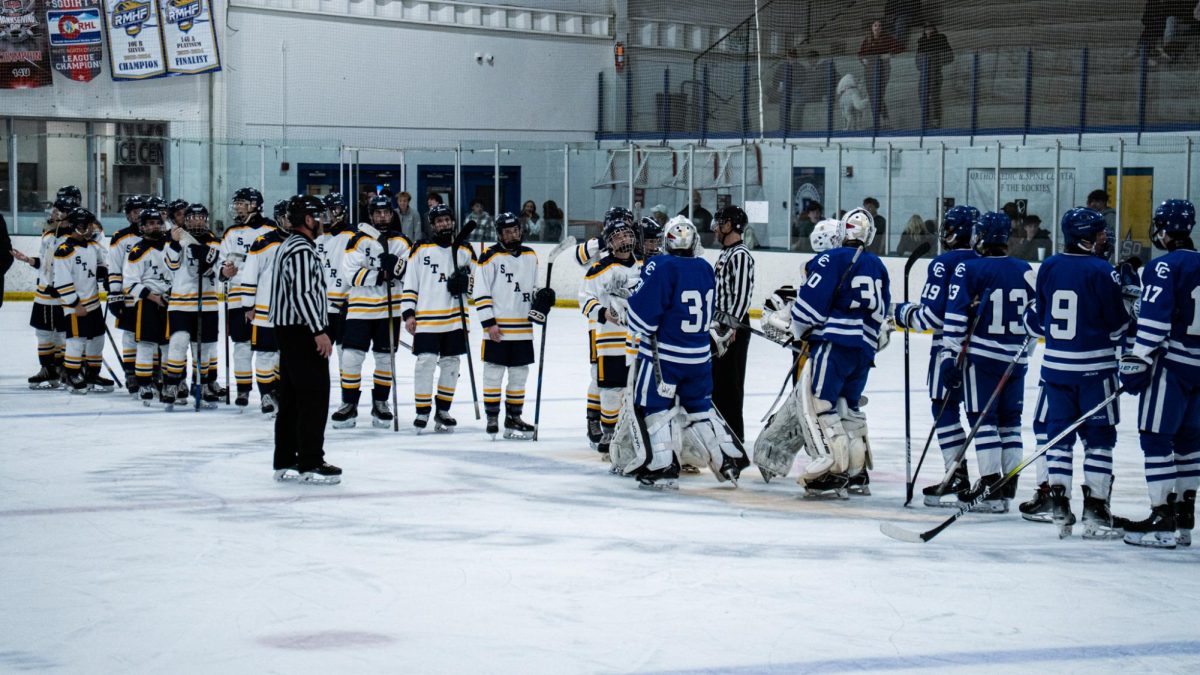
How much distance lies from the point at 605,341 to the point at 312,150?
40.9 feet

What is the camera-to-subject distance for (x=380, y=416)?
910cm

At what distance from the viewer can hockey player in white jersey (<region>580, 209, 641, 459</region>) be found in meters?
7.75

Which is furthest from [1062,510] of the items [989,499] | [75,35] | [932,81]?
[75,35]

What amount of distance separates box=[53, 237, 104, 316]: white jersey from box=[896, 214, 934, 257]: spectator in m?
8.67

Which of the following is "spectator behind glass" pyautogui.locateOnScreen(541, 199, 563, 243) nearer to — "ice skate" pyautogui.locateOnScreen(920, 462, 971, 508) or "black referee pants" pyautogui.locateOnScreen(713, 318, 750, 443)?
"black referee pants" pyautogui.locateOnScreen(713, 318, 750, 443)

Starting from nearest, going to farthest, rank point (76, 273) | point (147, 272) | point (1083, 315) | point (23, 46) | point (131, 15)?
point (1083, 315), point (147, 272), point (76, 273), point (23, 46), point (131, 15)

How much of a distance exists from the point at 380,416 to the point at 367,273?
0.89 metres

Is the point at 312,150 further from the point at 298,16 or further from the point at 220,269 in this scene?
the point at 220,269

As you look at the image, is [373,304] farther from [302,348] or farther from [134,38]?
[134,38]

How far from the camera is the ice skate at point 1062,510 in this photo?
5.86 m

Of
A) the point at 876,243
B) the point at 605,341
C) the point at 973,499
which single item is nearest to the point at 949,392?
the point at 973,499

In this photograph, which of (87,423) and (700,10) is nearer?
(87,423)

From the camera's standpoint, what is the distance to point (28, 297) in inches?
707

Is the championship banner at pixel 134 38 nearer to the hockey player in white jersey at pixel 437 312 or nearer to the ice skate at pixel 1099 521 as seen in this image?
the hockey player in white jersey at pixel 437 312
